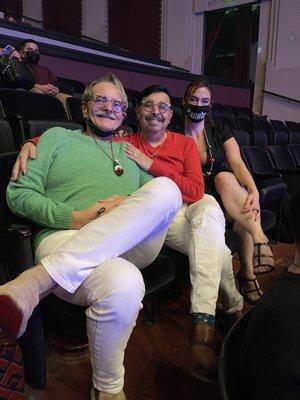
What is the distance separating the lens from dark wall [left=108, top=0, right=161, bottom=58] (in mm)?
7070

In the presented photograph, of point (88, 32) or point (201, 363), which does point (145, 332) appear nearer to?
point (201, 363)

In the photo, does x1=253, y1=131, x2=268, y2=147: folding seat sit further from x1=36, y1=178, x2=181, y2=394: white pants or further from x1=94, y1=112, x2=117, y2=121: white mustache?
x1=36, y1=178, x2=181, y2=394: white pants

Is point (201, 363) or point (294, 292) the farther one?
point (201, 363)

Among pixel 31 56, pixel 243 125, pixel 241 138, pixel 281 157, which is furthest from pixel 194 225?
pixel 243 125

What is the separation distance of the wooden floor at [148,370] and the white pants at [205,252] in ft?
0.69

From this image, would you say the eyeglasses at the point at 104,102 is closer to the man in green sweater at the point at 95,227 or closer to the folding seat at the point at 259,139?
the man in green sweater at the point at 95,227

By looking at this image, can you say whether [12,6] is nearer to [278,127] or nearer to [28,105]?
[278,127]

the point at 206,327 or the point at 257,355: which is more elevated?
the point at 257,355

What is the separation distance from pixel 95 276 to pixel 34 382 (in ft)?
1.14

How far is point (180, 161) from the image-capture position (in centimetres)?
144

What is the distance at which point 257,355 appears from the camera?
21.4 inches

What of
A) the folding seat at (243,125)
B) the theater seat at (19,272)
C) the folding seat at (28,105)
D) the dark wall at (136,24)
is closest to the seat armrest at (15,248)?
the theater seat at (19,272)

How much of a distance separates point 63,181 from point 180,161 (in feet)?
1.69

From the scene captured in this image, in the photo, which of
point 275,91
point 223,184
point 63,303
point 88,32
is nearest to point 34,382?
point 63,303
